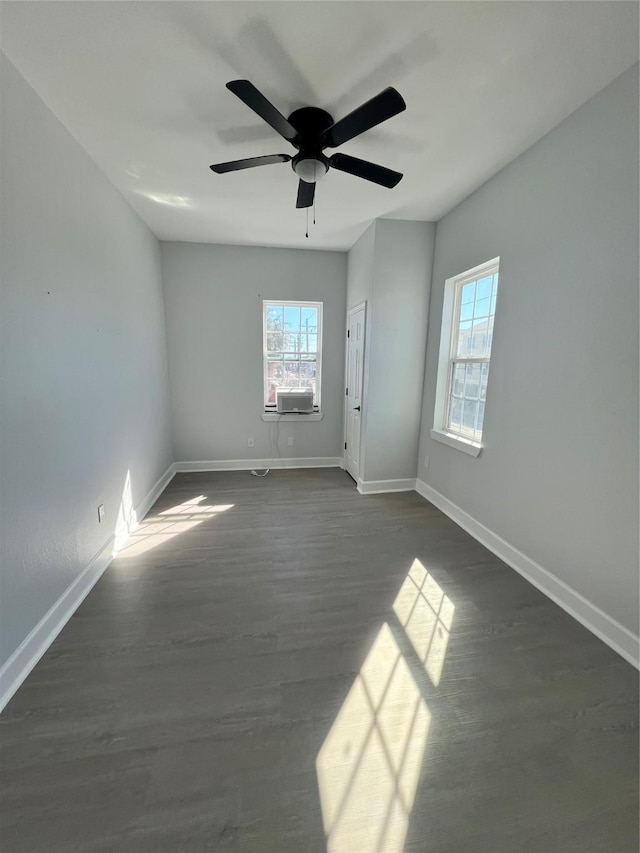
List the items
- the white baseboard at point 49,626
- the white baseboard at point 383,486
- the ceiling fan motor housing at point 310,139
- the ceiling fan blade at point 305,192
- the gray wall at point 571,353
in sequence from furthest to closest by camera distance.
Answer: the white baseboard at point 383,486, the ceiling fan blade at point 305,192, the ceiling fan motor housing at point 310,139, the gray wall at point 571,353, the white baseboard at point 49,626

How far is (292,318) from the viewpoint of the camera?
13.3 feet

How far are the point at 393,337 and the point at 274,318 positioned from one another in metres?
1.59

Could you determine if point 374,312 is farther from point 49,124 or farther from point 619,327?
point 49,124

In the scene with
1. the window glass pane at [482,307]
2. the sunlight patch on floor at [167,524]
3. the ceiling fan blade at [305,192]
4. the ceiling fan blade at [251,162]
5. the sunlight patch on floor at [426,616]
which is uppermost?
the ceiling fan blade at [251,162]

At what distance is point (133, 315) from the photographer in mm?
2812

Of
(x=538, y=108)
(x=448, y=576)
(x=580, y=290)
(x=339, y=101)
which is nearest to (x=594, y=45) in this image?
(x=538, y=108)

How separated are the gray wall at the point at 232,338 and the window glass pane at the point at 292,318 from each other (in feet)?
0.49

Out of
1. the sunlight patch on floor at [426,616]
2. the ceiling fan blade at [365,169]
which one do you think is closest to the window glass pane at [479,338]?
the ceiling fan blade at [365,169]

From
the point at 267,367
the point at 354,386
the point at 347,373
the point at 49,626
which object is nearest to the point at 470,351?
the point at 354,386

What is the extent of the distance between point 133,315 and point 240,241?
5.19 feet

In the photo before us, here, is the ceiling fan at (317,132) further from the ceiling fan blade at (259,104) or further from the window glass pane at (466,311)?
the window glass pane at (466,311)

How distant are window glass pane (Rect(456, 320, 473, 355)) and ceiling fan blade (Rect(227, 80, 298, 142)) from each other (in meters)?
1.99

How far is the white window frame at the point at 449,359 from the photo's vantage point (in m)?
2.75

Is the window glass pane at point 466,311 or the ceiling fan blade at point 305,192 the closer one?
the ceiling fan blade at point 305,192
